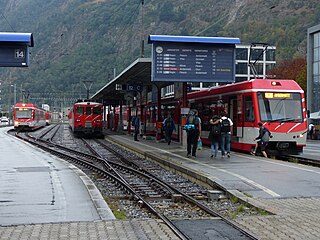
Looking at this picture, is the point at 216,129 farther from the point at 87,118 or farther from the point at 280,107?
the point at 87,118

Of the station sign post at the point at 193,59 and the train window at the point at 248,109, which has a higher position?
the station sign post at the point at 193,59

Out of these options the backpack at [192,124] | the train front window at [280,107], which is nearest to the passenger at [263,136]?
the train front window at [280,107]

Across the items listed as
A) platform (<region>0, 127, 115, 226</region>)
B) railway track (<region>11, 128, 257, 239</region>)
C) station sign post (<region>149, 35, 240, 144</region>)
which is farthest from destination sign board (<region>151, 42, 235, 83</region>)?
Answer: platform (<region>0, 127, 115, 226</region>)

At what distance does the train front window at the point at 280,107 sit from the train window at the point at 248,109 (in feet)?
1.25

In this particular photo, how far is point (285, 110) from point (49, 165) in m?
9.53

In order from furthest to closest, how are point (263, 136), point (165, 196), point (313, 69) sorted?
point (313, 69) < point (263, 136) < point (165, 196)

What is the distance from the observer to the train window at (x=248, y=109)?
2201 cm

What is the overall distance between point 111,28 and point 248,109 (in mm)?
67421

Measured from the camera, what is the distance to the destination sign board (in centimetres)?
2372

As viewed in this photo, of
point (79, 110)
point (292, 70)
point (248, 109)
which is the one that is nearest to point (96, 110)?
point (79, 110)

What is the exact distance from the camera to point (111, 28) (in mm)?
87250

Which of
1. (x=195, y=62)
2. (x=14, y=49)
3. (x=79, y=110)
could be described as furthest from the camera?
(x=79, y=110)

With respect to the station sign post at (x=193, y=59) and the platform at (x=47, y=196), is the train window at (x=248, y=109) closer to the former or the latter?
the station sign post at (x=193, y=59)

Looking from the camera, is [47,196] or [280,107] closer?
[47,196]
